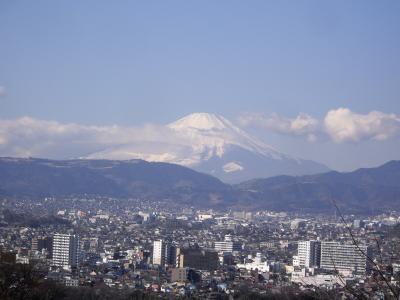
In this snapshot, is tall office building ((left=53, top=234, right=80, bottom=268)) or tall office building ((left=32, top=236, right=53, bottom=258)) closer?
tall office building ((left=53, top=234, right=80, bottom=268))

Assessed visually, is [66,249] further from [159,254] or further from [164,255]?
[164,255]

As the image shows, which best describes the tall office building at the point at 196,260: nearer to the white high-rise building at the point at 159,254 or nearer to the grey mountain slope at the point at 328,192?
the white high-rise building at the point at 159,254

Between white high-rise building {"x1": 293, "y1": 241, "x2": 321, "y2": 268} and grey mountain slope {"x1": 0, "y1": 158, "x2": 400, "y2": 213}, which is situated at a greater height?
grey mountain slope {"x1": 0, "y1": 158, "x2": 400, "y2": 213}

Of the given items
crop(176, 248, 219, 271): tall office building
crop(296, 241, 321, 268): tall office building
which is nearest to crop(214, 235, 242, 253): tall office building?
crop(296, 241, 321, 268): tall office building

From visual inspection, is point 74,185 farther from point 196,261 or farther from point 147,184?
point 196,261

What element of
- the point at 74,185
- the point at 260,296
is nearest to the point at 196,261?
the point at 260,296

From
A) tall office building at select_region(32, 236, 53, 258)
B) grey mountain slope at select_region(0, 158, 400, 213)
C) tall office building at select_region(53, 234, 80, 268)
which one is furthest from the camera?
grey mountain slope at select_region(0, 158, 400, 213)

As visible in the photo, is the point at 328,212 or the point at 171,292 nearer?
the point at 171,292

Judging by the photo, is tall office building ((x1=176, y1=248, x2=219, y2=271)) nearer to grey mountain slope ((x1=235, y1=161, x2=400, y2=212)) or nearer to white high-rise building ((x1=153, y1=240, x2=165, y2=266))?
white high-rise building ((x1=153, y1=240, x2=165, y2=266))
